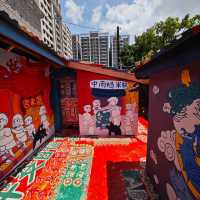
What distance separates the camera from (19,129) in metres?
3.60

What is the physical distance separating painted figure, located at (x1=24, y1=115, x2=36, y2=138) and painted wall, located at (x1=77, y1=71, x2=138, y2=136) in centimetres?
181

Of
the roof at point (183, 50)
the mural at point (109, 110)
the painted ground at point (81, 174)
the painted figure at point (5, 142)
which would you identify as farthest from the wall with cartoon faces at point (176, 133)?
the painted figure at point (5, 142)

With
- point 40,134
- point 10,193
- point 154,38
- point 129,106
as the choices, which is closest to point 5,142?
point 10,193

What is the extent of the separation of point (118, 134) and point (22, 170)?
333 centimetres

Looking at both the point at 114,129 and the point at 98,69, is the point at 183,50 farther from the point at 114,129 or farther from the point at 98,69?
the point at 114,129

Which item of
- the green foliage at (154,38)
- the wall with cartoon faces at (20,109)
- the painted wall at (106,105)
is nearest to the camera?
the wall with cartoon faces at (20,109)

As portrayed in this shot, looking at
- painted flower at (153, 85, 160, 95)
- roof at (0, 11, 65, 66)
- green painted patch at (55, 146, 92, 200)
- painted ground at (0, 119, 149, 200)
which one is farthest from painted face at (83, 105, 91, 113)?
painted flower at (153, 85, 160, 95)

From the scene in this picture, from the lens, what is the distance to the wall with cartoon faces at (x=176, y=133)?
1.61 m

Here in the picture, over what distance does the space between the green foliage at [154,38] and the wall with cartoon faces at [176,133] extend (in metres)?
11.0

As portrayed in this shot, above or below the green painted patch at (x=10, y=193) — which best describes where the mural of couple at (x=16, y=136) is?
above

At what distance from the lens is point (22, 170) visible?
3414 mm

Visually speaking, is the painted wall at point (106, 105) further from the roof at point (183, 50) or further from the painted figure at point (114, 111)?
the roof at point (183, 50)

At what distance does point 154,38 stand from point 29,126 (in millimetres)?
15021

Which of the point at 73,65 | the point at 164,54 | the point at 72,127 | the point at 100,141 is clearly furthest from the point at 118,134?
the point at 164,54
